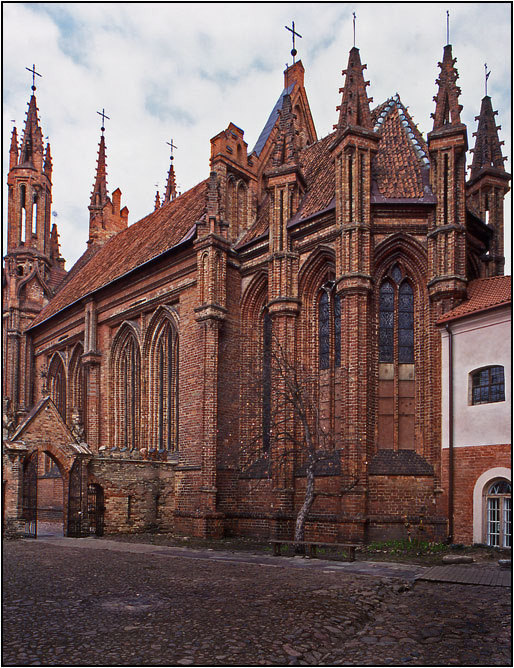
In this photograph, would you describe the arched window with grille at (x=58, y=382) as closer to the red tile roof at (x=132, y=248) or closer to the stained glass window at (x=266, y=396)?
the red tile roof at (x=132, y=248)

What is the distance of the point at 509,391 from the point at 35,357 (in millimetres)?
28588

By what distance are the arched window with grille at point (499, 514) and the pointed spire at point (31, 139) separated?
33.7 meters

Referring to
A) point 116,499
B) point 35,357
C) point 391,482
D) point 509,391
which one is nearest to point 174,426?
point 116,499

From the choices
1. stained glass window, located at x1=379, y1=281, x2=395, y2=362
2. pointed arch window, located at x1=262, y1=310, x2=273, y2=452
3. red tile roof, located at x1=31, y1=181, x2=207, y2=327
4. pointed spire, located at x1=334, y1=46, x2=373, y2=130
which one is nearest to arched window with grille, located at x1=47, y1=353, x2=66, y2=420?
red tile roof, located at x1=31, y1=181, x2=207, y2=327

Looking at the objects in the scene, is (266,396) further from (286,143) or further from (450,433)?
(286,143)

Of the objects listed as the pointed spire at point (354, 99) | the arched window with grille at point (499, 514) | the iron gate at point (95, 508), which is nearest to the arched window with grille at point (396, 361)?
the arched window with grille at point (499, 514)

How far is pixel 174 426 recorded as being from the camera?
23984 millimetres

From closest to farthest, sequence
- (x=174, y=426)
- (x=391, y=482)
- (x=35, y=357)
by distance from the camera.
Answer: (x=391, y=482), (x=174, y=426), (x=35, y=357)

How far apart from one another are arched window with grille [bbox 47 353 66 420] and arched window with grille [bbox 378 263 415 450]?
20228 mm

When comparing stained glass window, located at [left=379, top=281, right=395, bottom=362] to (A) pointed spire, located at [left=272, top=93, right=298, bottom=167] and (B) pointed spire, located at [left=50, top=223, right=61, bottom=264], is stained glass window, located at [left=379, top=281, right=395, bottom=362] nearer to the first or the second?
(A) pointed spire, located at [left=272, top=93, right=298, bottom=167]

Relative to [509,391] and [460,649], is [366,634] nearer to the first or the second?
[460,649]

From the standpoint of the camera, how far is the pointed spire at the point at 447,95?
715 inches

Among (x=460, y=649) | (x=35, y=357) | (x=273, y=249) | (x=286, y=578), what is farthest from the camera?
(x=35, y=357)

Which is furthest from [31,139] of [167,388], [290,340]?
[290,340]
